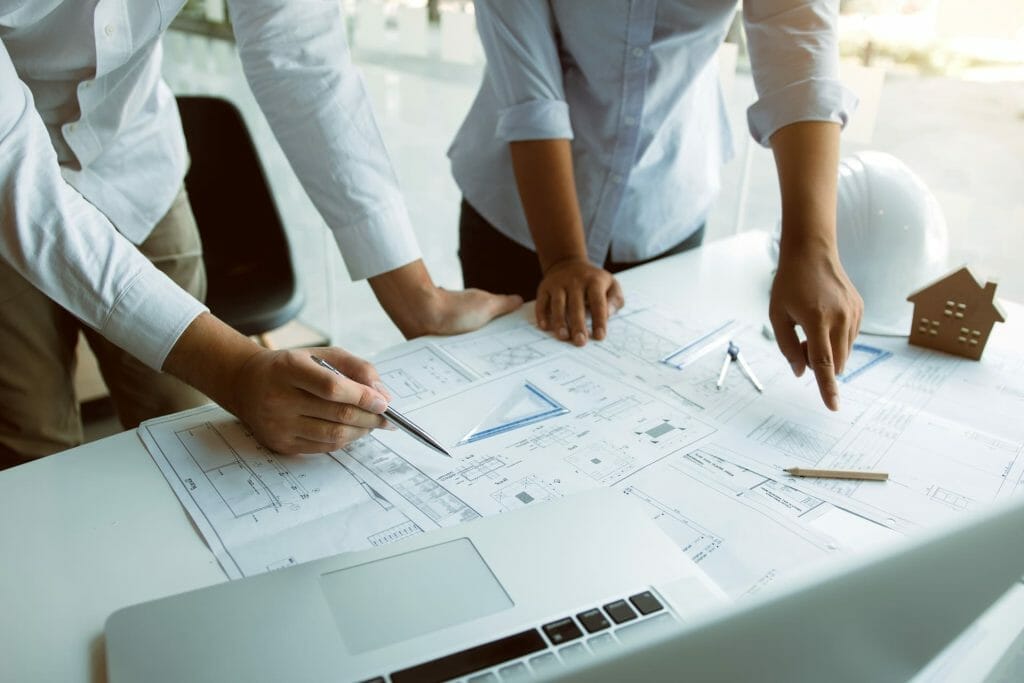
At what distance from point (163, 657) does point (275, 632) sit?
0.22 ft

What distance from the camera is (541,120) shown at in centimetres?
103

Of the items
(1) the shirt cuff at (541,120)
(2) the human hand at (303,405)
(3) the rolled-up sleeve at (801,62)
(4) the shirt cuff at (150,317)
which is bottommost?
(2) the human hand at (303,405)

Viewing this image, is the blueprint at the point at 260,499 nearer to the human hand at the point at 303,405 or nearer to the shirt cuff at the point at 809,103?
the human hand at the point at 303,405

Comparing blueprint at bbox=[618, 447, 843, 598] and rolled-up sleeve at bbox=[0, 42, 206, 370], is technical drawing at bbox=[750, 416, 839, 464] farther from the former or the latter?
rolled-up sleeve at bbox=[0, 42, 206, 370]

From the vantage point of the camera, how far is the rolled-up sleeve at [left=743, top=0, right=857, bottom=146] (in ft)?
3.04

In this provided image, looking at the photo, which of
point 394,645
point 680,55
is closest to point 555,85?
point 680,55

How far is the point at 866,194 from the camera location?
984 mm

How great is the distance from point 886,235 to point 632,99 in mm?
385

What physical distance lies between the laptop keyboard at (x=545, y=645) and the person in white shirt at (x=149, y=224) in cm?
27

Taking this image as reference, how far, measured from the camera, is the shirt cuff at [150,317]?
0.72 meters

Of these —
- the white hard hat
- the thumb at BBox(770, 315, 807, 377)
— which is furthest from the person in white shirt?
the white hard hat

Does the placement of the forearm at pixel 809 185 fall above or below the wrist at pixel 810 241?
above

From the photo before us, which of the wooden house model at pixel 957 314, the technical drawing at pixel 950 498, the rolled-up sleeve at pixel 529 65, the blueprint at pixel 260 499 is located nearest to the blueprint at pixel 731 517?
the technical drawing at pixel 950 498

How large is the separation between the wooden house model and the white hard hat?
0.15 ft
